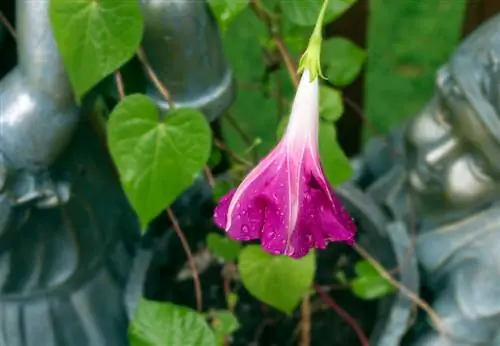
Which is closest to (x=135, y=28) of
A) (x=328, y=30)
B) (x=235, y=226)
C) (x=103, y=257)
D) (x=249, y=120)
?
(x=235, y=226)

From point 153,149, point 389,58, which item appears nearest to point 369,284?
point 153,149

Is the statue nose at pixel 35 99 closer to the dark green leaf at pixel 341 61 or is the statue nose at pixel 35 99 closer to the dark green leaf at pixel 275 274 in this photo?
the dark green leaf at pixel 275 274

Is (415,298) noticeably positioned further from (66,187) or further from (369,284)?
(66,187)

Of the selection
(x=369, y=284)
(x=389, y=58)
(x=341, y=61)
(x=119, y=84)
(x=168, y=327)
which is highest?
(x=119, y=84)

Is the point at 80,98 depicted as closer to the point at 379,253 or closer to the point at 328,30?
the point at 379,253

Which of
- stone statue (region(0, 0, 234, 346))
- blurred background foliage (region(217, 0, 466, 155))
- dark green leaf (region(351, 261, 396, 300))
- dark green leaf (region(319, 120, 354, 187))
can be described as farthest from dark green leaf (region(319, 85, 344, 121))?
blurred background foliage (region(217, 0, 466, 155))

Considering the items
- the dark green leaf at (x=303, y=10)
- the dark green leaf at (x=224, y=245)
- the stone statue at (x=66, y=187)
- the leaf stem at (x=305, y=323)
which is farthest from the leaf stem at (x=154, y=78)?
the leaf stem at (x=305, y=323)

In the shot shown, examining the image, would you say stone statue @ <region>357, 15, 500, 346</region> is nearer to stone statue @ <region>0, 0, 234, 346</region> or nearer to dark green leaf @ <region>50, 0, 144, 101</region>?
stone statue @ <region>0, 0, 234, 346</region>
